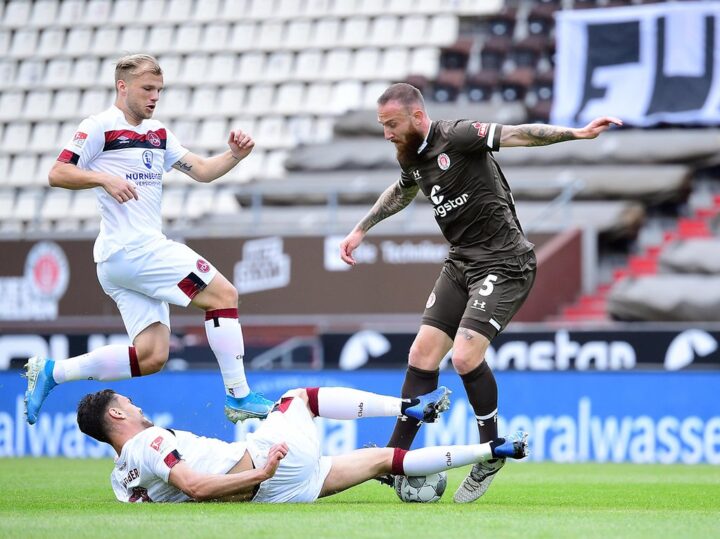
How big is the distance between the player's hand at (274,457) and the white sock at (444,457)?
0.80 m

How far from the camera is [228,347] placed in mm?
8391

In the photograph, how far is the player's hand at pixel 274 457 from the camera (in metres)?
6.87

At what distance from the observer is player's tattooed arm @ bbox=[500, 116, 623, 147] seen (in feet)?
23.8

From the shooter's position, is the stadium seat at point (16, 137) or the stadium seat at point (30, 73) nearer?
the stadium seat at point (16, 137)

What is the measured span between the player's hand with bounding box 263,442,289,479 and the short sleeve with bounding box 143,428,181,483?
502 millimetres

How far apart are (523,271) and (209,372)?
270 inches

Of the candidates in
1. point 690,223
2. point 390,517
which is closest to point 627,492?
point 390,517

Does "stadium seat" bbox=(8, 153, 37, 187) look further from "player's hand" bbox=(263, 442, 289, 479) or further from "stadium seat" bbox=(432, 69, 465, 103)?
"player's hand" bbox=(263, 442, 289, 479)

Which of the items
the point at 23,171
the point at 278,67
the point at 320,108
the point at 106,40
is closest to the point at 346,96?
the point at 320,108

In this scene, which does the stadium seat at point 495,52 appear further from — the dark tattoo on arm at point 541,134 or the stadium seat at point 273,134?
Answer: the dark tattoo on arm at point 541,134

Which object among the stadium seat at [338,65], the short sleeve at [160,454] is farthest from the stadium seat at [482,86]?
the short sleeve at [160,454]

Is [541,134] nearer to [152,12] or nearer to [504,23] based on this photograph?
[504,23]

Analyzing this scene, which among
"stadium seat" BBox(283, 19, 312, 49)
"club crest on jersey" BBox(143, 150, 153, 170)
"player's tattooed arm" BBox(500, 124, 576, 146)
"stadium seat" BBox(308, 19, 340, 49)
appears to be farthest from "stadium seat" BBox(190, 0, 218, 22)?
"player's tattooed arm" BBox(500, 124, 576, 146)

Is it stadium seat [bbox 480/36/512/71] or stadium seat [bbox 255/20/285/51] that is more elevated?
stadium seat [bbox 255/20/285/51]
